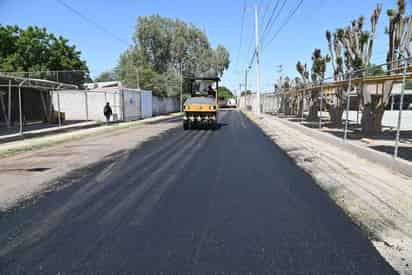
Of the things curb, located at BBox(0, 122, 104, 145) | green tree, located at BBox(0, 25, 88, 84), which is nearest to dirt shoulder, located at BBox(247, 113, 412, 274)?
curb, located at BBox(0, 122, 104, 145)

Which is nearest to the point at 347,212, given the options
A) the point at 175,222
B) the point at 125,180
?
the point at 175,222

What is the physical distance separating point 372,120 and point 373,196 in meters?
9.68

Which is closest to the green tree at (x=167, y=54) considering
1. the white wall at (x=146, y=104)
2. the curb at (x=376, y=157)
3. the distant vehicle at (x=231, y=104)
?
the white wall at (x=146, y=104)

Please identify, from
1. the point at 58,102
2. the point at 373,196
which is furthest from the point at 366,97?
the point at 58,102

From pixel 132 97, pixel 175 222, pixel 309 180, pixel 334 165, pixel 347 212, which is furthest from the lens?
pixel 132 97

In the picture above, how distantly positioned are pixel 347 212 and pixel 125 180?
4.38 meters

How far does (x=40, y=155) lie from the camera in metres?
9.18

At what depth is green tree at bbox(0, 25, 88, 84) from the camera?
3022cm

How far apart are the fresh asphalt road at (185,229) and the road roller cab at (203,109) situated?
33.6 feet

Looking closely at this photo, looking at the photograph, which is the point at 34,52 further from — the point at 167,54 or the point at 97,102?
the point at 167,54

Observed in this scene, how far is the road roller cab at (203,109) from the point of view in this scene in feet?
54.0

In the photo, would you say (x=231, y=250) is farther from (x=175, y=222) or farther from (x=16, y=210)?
(x=16, y=210)

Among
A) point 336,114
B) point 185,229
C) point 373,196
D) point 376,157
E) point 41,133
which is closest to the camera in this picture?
point 185,229

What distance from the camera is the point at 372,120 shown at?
1309cm
